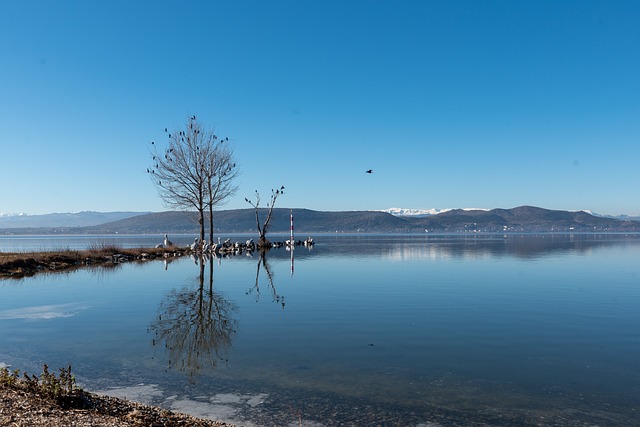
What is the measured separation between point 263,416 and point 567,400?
15.6 ft

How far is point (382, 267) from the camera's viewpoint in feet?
102

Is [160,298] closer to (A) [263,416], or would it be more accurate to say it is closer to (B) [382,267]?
(A) [263,416]

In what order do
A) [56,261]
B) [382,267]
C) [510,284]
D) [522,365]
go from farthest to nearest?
[56,261] < [382,267] < [510,284] < [522,365]

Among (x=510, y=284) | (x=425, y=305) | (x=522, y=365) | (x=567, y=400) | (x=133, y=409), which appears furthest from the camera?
(x=510, y=284)

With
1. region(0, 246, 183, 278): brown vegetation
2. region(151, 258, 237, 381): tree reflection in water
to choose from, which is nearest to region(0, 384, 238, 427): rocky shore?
region(151, 258, 237, 381): tree reflection in water

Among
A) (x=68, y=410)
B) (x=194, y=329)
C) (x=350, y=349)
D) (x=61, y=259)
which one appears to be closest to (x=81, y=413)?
(x=68, y=410)

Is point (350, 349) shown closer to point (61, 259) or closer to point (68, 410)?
point (68, 410)

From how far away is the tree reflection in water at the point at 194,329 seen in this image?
10.0 m

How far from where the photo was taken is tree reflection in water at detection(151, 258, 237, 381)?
32.8 ft

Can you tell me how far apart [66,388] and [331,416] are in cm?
432

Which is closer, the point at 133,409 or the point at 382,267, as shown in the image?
the point at 133,409

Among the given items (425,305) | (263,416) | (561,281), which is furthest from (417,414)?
(561,281)

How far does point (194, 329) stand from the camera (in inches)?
503

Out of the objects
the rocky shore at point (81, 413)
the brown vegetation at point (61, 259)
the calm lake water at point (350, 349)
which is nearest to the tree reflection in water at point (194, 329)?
the calm lake water at point (350, 349)
